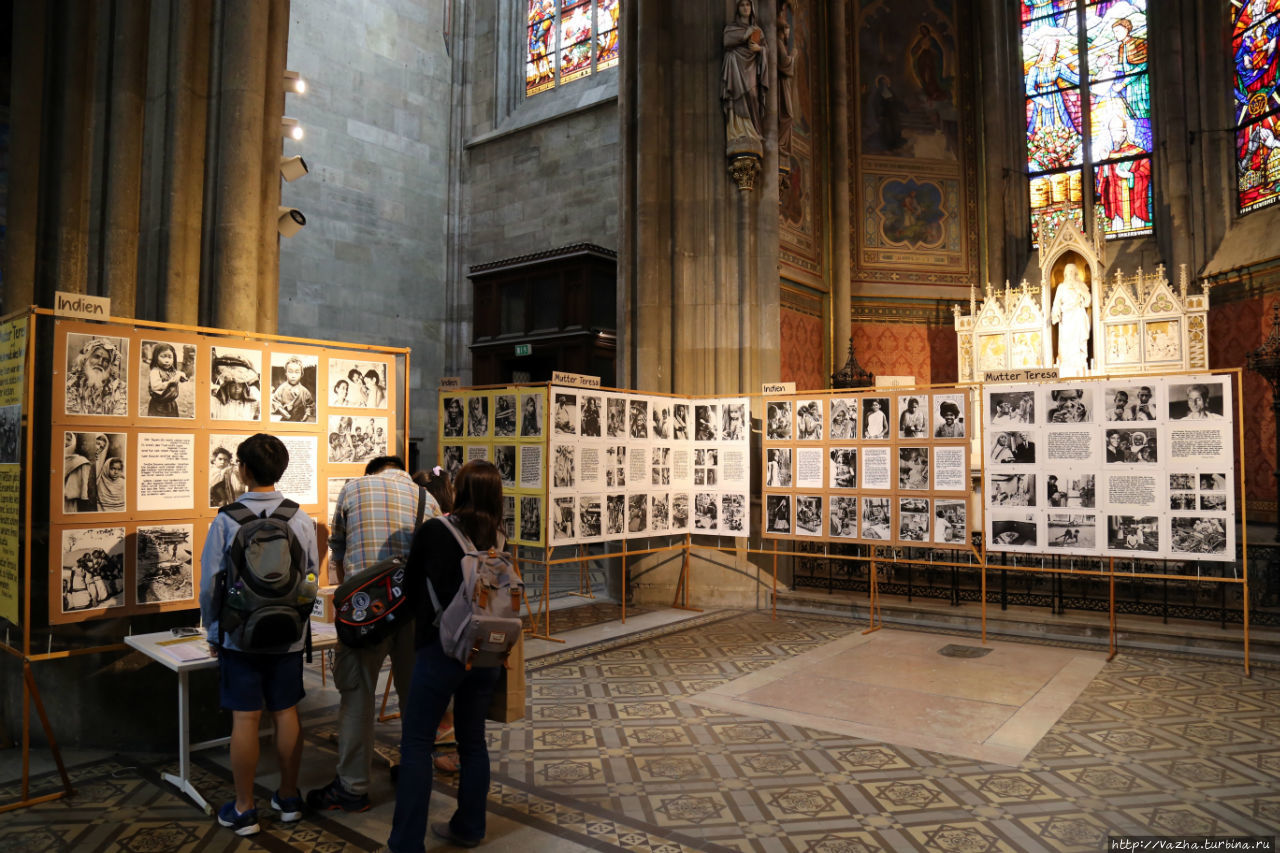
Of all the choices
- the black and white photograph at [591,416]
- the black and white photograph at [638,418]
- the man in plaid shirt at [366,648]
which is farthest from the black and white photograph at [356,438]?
the black and white photograph at [638,418]

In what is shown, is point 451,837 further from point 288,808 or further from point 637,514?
point 637,514

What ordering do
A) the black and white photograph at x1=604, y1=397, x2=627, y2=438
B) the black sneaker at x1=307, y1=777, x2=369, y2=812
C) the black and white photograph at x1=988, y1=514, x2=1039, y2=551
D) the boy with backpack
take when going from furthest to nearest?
the black and white photograph at x1=604, y1=397, x2=627, y2=438 → the black and white photograph at x1=988, y1=514, x2=1039, y2=551 → the black sneaker at x1=307, y1=777, x2=369, y2=812 → the boy with backpack

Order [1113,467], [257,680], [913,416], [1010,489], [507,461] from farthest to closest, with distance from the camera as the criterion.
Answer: [507,461] → [913,416] → [1010,489] → [1113,467] → [257,680]

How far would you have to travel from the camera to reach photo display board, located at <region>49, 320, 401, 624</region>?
14.8ft

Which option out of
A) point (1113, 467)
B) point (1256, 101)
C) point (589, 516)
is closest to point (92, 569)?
point (589, 516)

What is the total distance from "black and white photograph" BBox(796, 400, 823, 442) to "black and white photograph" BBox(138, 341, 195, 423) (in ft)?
18.8

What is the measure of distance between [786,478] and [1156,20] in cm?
1275

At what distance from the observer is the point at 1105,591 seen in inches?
367

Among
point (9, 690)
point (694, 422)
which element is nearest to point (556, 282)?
point (694, 422)

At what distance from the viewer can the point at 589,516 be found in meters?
8.41

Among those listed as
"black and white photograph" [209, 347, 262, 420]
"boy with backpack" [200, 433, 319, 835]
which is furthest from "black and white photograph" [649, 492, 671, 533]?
"boy with backpack" [200, 433, 319, 835]

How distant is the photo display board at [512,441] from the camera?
7957 mm

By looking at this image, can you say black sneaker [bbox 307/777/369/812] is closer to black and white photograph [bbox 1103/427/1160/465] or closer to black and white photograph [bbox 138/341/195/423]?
black and white photograph [bbox 138/341/195/423]

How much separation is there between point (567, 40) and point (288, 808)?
17068 mm
